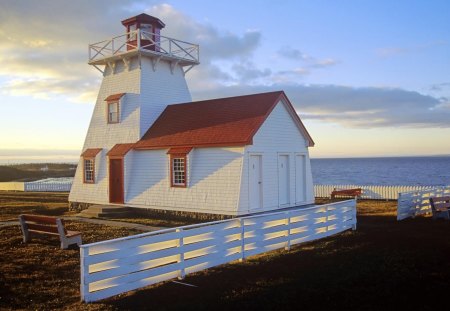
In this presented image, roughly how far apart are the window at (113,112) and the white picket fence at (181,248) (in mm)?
13221

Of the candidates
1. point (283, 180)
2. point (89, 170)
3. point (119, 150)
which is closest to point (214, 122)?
point (283, 180)

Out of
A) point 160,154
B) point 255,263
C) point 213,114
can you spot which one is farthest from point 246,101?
point 255,263

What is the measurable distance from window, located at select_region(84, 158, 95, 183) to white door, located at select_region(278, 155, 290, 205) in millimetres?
10143

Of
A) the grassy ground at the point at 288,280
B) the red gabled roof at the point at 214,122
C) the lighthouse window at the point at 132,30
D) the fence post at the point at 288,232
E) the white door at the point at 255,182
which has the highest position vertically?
the lighthouse window at the point at 132,30

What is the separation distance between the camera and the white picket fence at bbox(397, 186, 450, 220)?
18.4m

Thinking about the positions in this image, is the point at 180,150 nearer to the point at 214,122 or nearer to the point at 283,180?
the point at 214,122

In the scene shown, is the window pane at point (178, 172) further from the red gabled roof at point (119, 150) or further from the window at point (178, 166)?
the red gabled roof at point (119, 150)

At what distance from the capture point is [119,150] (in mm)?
22688

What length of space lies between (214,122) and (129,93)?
18.0ft

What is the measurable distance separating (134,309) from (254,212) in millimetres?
11002

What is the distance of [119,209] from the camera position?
22078 mm

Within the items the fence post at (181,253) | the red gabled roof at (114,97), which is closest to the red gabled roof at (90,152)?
the red gabled roof at (114,97)

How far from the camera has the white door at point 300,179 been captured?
2091 cm

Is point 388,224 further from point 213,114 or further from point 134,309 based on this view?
point 134,309
